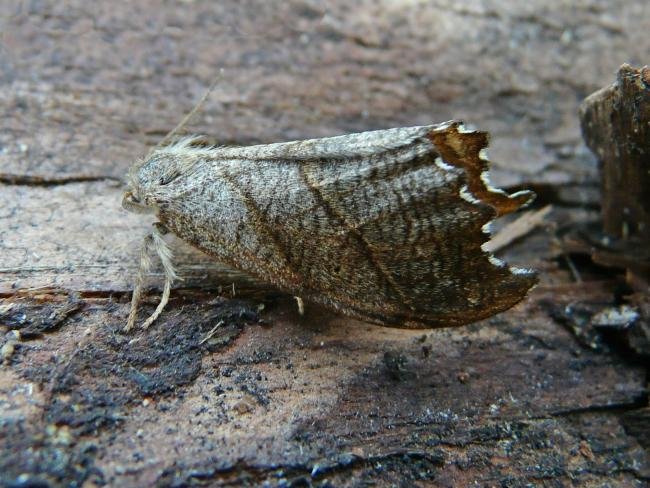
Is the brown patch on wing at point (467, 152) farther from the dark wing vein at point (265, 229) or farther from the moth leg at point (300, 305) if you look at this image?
the moth leg at point (300, 305)

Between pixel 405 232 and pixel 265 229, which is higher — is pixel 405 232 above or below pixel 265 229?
above

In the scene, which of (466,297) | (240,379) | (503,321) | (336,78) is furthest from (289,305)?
(336,78)

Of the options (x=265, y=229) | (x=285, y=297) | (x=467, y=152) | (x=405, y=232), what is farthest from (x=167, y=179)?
(x=467, y=152)

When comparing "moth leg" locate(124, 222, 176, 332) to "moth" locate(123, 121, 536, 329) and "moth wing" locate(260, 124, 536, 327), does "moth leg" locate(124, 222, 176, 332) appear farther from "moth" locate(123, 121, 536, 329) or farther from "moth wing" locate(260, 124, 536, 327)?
"moth wing" locate(260, 124, 536, 327)

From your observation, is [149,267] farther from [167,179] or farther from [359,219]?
[359,219]

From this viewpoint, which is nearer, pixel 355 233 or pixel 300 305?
pixel 355 233

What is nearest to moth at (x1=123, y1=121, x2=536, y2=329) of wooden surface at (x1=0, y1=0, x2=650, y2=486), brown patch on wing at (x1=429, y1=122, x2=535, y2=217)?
brown patch on wing at (x1=429, y1=122, x2=535, y2=217)
